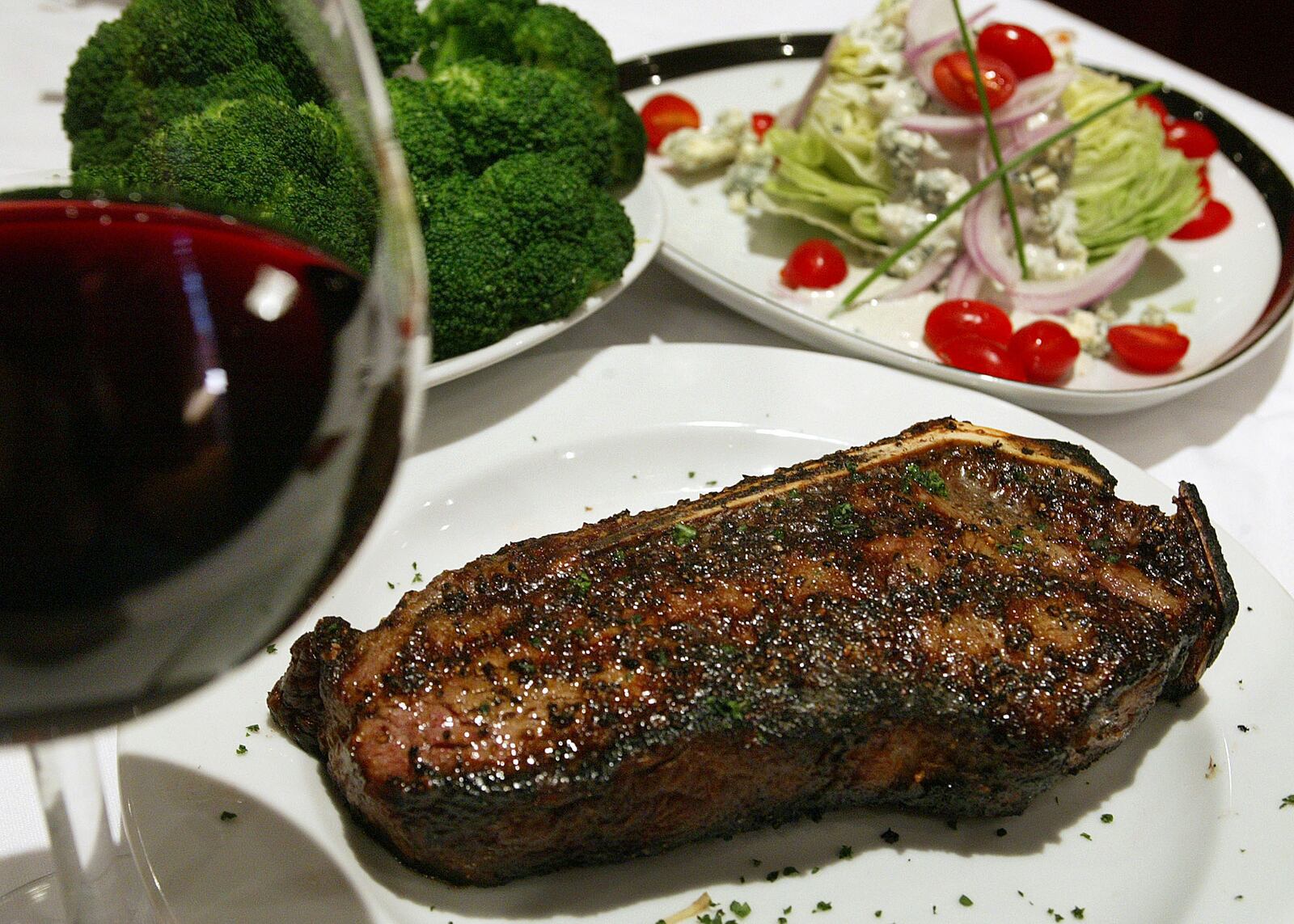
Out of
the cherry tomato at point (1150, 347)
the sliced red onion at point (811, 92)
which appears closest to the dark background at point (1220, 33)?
the sliced red onion at point (811, 92)

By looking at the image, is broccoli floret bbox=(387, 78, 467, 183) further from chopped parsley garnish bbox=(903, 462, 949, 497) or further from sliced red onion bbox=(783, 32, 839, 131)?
sliced red onion bbox=(783, 32, 839, 131)

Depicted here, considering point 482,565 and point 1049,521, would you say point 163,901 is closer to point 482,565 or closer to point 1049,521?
point 482,565

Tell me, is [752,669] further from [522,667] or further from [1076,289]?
[1076,289]

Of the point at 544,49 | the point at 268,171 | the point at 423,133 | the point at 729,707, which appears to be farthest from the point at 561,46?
the point at 729,707

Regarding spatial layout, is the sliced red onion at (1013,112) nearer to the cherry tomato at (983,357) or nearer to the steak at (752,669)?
the cherry tomato at (983,357)

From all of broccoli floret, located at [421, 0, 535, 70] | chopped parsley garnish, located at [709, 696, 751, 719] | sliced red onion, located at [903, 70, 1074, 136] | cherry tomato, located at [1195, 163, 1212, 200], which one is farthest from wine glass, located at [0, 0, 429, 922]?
cherry tomato, located at [1195, 163, 1212, 200]

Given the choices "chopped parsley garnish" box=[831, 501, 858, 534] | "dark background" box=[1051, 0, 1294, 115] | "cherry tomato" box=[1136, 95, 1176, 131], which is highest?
"chopped parsley garnish" box=[831, 501, 858, 534]

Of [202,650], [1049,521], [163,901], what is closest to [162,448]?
[202,650]
